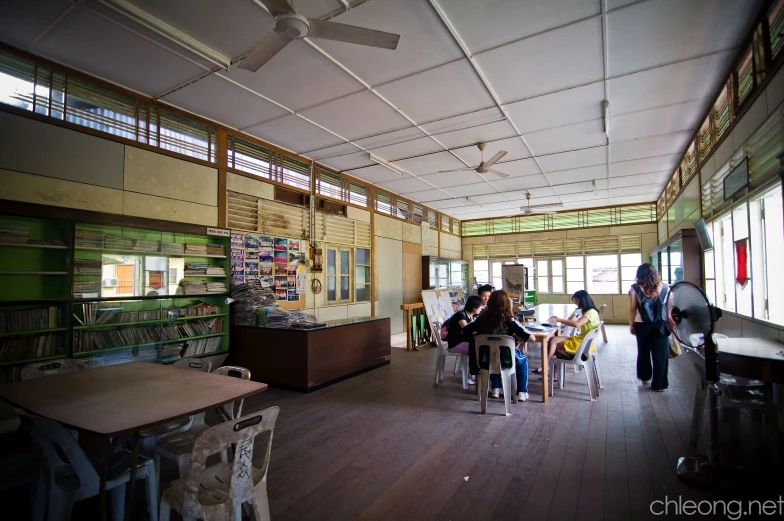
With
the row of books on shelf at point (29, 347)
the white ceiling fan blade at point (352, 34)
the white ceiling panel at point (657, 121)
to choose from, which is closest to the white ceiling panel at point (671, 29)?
the white ceiling panel at point (657, 121)

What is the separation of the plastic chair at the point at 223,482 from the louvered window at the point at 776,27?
15.3ft

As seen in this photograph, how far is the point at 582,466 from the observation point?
295 cm

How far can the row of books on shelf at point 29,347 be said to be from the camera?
11.8 ft

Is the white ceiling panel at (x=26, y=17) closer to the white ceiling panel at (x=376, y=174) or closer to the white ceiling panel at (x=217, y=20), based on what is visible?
the white ceiling panel at (x=217, y=20)

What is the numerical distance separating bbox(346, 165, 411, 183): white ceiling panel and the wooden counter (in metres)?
3.31

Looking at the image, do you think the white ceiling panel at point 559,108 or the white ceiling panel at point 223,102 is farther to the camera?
the white ceiling panel at point 559,108

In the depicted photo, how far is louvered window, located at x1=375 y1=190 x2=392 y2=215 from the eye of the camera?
30.5ft

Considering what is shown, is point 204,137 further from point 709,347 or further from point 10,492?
point 709,347

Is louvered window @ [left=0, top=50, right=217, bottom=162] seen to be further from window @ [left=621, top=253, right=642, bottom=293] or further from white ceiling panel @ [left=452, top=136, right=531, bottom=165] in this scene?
window @ [left=621, top=253, right=642, bottom=293]

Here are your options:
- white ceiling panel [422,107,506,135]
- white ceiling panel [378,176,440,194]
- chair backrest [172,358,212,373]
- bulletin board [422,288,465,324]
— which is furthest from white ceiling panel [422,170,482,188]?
chair backrest [172,358,212,373]

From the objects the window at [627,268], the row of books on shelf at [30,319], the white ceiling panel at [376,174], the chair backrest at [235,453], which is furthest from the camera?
the window at [627,268]

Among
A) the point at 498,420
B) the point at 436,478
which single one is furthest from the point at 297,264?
the point at 436,478

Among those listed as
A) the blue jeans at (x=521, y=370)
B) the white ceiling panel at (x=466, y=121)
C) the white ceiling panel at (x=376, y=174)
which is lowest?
the blue jeans at (x=521, y=370)

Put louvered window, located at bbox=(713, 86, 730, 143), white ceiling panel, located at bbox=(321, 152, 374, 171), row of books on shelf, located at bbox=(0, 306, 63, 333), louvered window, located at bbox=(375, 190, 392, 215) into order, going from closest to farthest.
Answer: row of books on shelf, located at bbox=(0, 306, 63, 333) → louvered window, located at bbox=(713, 86, 730, 143) → white ceiling panel, located at bbox=(321, 152, 374, 171) → louvered window, located at bbox=(375, 190, 392, 215)
